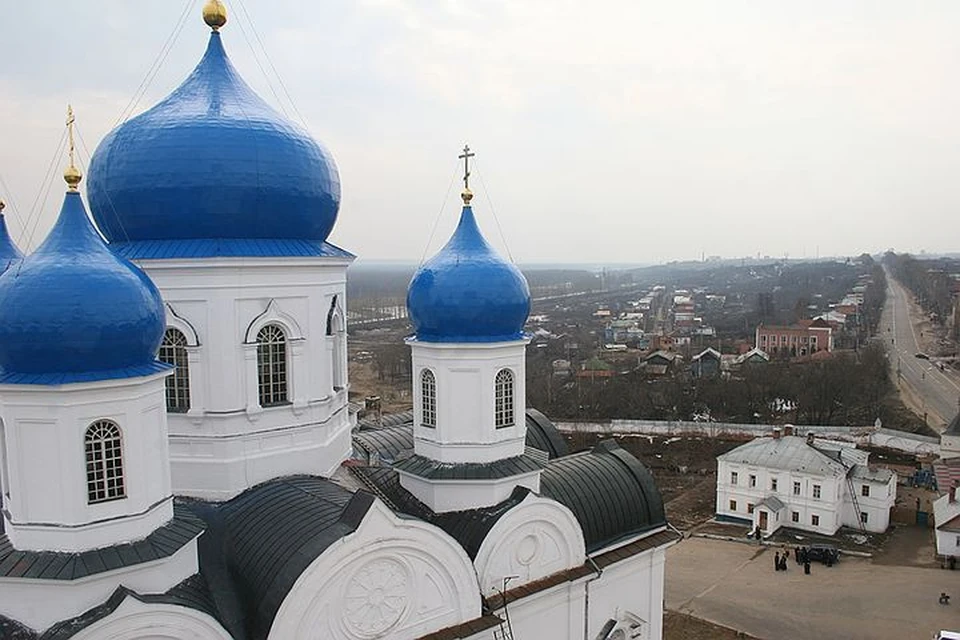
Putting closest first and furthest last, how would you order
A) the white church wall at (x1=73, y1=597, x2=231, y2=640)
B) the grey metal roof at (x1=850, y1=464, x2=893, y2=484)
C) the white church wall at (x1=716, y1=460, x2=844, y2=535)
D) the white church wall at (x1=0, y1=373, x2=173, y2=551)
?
the white church wall at (x1=73, y1=597, x2=231, y2=640) → the white church wall at (x1=0, y1=373, x2=173, y2=551) → the white church wall at (x1=716, y1=460, x2=844, y2=535) → the grey metal roof at (x1=850, y1=464, x2=893, y2=484)

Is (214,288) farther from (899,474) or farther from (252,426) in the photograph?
(899,474)

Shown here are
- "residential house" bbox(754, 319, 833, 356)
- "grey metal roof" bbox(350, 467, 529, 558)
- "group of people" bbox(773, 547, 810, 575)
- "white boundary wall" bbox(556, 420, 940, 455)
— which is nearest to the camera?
"grey metal roof" bbox(350, 467, 529, 558)

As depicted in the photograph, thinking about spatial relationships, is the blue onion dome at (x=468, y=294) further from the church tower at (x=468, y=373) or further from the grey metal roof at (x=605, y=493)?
the grey metal roof at (x=605, y=493)

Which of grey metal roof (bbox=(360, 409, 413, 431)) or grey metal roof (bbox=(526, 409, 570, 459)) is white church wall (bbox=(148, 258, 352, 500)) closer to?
grey metal roof (bbox=(360, 409, 413, 431))

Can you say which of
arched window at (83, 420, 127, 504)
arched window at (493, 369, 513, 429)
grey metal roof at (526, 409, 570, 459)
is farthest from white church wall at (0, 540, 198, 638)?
grey metal roof at (526, 409, 570, 459)

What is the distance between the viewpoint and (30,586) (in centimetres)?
791

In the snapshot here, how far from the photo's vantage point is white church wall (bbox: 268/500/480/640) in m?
8.75

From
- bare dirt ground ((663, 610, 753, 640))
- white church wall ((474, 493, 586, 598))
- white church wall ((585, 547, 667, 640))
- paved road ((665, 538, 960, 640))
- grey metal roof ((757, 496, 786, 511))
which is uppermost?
white church wall ((474, 493, 586, 598))

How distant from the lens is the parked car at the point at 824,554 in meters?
22.5

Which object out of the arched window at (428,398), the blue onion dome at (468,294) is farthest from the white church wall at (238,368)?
the arched window at (428,398)

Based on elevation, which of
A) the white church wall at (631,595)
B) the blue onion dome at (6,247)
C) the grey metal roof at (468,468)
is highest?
the blue onion dome at (6,247)

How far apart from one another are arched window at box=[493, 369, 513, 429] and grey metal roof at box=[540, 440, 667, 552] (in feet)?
4.52

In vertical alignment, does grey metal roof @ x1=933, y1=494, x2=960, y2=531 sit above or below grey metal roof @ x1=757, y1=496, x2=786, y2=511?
above

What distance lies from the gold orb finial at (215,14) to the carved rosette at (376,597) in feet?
26.5
